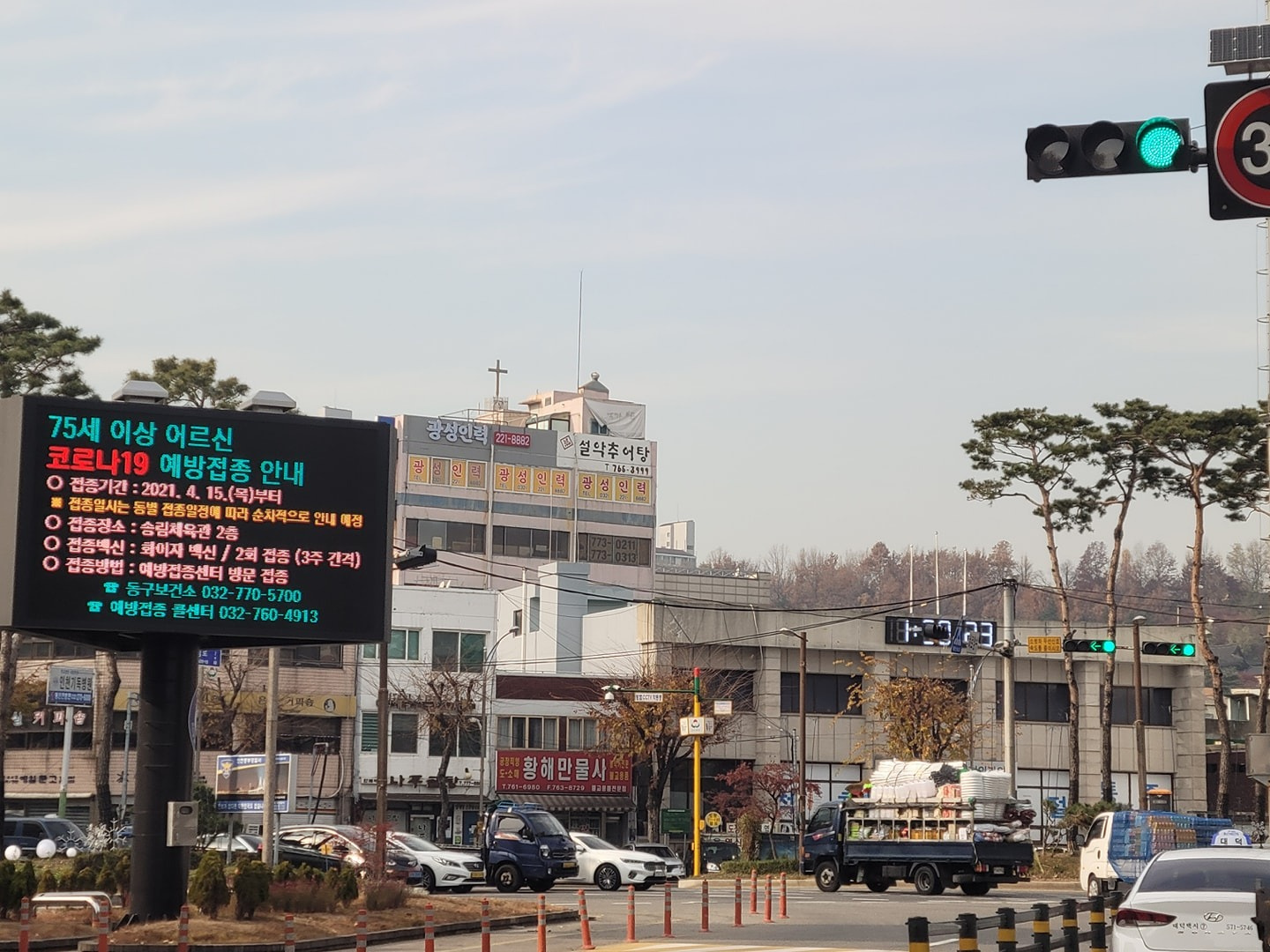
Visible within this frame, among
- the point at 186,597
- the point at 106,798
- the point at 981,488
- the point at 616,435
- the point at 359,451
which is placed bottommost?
the point at 106,798

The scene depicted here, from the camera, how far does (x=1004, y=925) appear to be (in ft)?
53.4

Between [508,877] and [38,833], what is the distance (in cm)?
1530

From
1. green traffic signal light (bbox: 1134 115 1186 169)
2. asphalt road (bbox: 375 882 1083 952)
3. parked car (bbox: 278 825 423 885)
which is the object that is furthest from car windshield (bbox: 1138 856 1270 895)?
parked car (bbox: 278 825 423 885)

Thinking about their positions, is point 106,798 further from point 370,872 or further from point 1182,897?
point 1182,897

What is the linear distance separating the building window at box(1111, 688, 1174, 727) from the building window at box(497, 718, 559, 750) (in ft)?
89.6

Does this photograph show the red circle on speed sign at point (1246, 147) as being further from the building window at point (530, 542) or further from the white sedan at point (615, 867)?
the building window at point (530, 542)

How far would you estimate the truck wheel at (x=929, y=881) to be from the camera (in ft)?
139

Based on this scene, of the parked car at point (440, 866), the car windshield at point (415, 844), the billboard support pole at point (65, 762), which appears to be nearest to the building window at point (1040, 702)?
the billboard support pole at point (65, 762)

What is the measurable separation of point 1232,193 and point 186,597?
16009 millimetres

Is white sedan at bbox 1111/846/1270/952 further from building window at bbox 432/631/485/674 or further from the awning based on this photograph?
building window at bbox 432/631/485/674

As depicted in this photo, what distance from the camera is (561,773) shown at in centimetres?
7531

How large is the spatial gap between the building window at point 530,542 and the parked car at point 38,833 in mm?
76833

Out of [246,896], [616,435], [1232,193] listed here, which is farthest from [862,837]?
[616,435]

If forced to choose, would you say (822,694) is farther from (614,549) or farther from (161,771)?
(161,771)
